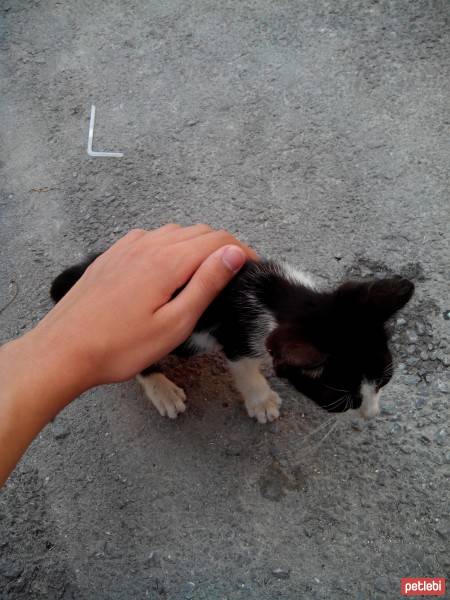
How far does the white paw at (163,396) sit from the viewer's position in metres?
2.06

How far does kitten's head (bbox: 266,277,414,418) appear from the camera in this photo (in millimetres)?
1469

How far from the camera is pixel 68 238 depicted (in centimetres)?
266

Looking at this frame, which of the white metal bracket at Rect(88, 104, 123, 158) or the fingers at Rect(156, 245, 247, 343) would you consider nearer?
the fingers at Rect(156, 245, 247, 343)

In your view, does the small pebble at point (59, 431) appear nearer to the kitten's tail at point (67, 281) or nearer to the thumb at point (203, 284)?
the kitten's tail at point (67, 281)

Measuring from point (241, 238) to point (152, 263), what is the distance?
3.22ft

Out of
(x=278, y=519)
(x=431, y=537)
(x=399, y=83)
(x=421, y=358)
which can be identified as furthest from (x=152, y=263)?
(x=399, y=83)

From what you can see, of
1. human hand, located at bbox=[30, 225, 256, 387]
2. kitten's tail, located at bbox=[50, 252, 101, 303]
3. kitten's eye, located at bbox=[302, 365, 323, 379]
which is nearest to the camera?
human hand, located at bbox=[30, 225, 256, 387]

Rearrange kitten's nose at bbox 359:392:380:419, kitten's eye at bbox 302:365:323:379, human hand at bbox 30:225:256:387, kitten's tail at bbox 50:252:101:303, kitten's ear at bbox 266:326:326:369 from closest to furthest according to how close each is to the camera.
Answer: kitten's ear at bbox 266:326:326:369, human hand at bbox 30:225:256:387, kitten's eye at bbox 302:365:323:379, kitten's nose at bbox 359:392:380:419, kitten's tail at bbox 50:252:101:303

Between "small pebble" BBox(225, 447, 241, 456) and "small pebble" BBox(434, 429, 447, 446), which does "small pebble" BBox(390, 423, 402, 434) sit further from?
"small pebble" BBox(225, 447, 241, 456)

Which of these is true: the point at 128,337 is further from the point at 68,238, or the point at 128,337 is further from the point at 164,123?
the point at 164,123

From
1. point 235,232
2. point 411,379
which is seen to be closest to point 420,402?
point 411,379

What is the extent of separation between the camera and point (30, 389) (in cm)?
136

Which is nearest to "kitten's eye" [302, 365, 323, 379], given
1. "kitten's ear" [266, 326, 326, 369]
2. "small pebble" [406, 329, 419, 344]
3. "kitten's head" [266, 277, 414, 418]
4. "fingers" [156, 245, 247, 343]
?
"kitten's head" [266, 277, 414, 418]

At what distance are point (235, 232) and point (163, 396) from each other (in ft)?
2.81
